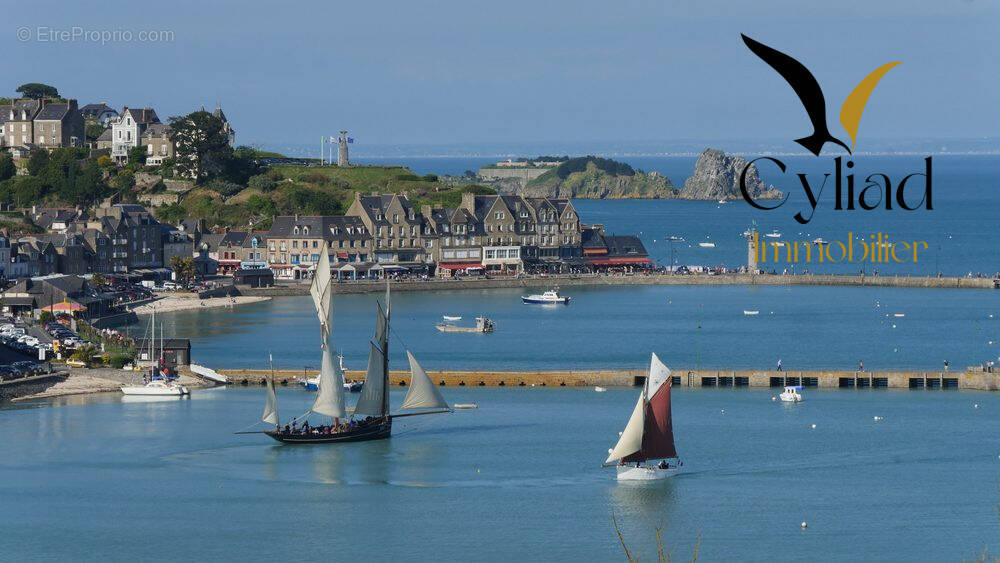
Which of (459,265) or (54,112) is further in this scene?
(54,112)

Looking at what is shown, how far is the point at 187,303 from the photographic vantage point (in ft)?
314

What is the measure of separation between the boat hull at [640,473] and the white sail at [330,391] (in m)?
10.1

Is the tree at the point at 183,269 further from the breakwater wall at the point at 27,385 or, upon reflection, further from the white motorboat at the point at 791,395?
the white motorboat at the point at 791,395

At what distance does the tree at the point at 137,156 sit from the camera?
12581 cm

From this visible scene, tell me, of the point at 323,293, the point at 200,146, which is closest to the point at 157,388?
the point at 323,293

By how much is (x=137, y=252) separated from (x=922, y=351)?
49352 mm

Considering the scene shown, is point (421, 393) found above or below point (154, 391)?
above

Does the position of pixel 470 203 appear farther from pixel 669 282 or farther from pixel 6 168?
pixel 6 168

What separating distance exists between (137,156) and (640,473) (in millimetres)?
83996

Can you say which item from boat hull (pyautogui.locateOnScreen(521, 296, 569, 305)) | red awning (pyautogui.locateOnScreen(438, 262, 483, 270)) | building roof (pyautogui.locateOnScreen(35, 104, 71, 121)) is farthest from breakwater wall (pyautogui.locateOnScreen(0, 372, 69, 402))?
building roof (pyautogui.locateOnScreen(35, 104, 71, 121))

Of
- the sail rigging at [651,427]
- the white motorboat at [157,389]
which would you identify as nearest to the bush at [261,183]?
the white motorboat at [157,389]

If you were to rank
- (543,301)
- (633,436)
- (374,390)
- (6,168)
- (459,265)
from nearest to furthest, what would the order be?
(633,436), (374,390), (543,301), (459,265), (6,168)

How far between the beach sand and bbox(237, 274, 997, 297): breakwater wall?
556 cm

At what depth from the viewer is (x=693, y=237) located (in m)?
167
